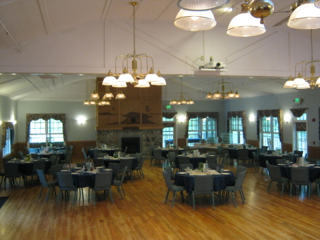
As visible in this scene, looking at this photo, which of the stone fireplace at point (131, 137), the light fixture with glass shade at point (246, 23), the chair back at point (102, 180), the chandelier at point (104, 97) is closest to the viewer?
the light fixture with glass shade at point (246, 23)

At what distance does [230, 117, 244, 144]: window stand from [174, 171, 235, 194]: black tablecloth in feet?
40.5

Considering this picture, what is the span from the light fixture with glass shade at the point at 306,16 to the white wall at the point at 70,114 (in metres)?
17.0

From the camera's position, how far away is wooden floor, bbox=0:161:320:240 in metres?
6.05

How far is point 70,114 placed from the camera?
18891mm

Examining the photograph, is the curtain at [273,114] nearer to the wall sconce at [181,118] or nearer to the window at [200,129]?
the window at [200,129]

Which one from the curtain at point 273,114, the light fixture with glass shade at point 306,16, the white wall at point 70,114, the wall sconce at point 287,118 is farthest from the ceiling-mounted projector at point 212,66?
the white wall at point 70,114

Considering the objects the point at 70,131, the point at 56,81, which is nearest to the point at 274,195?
the point at 56,81

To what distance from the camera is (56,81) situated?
15789mm

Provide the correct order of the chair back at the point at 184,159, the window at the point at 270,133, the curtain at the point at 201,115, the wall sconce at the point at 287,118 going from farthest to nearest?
the curtain at the point at 201,115 < the window at the point at 270,133 < the wall sconce at the point at 287,118 < the chair back at the point at 184,159

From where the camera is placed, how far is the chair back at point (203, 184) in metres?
7.49

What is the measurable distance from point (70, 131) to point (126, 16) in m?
11.3

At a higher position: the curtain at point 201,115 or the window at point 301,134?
the curtain at point 201,115

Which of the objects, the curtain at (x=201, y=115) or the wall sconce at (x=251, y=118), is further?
the curtain at (x=201, y=115)

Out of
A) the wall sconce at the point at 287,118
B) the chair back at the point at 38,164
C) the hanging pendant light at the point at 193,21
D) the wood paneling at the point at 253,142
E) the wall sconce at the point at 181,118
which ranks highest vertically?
the hanging pendant light at the point at 193,21
